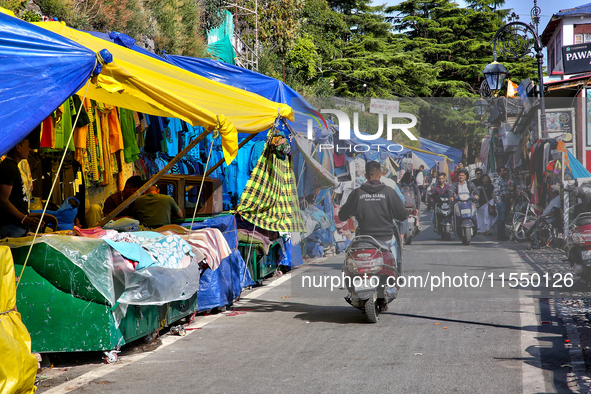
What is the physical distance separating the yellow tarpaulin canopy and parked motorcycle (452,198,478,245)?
303cm

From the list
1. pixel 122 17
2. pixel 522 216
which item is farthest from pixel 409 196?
pixel 122 17

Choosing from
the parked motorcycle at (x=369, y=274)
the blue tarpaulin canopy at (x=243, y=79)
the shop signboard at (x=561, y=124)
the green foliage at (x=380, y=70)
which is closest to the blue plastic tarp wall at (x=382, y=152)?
the parked motorcycle at (x=369, y=274)

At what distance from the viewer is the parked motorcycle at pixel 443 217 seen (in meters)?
10.4

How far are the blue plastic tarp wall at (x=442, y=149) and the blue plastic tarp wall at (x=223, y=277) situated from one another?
3311mm

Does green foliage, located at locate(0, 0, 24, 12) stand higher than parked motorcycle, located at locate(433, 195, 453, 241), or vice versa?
green foliage, located at locate(0, 0, 24, 12)

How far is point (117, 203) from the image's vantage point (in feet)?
29.3

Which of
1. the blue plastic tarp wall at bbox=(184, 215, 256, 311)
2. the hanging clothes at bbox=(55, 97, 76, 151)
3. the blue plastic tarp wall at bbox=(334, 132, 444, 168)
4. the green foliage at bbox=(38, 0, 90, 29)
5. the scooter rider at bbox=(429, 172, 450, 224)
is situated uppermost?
the green foliage at bbox=(38, 0, 90, 29)

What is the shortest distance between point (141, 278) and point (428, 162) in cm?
537

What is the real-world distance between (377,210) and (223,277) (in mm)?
2386

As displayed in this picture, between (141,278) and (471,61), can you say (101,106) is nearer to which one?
(141,278)

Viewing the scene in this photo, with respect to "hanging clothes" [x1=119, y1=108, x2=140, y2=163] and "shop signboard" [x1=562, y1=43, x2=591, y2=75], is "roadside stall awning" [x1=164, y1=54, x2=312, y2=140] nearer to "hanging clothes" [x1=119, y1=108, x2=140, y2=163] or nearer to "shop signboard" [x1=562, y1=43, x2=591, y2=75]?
"hanging clothes" [x1=119, y1=108, x2=140, y2=163]

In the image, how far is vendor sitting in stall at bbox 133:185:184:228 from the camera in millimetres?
8430

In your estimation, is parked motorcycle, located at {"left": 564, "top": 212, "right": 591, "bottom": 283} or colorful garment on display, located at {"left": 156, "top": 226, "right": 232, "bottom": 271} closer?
colorful garment on display, located at {"left": 156, "top": 226, "right": 232, "bottom": 271}

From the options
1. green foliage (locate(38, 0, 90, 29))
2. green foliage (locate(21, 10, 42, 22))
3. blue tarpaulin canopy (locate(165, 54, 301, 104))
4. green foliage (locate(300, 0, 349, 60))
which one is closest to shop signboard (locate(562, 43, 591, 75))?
blue tarpaulin canopy (locate(165, 54, 301, 104))
